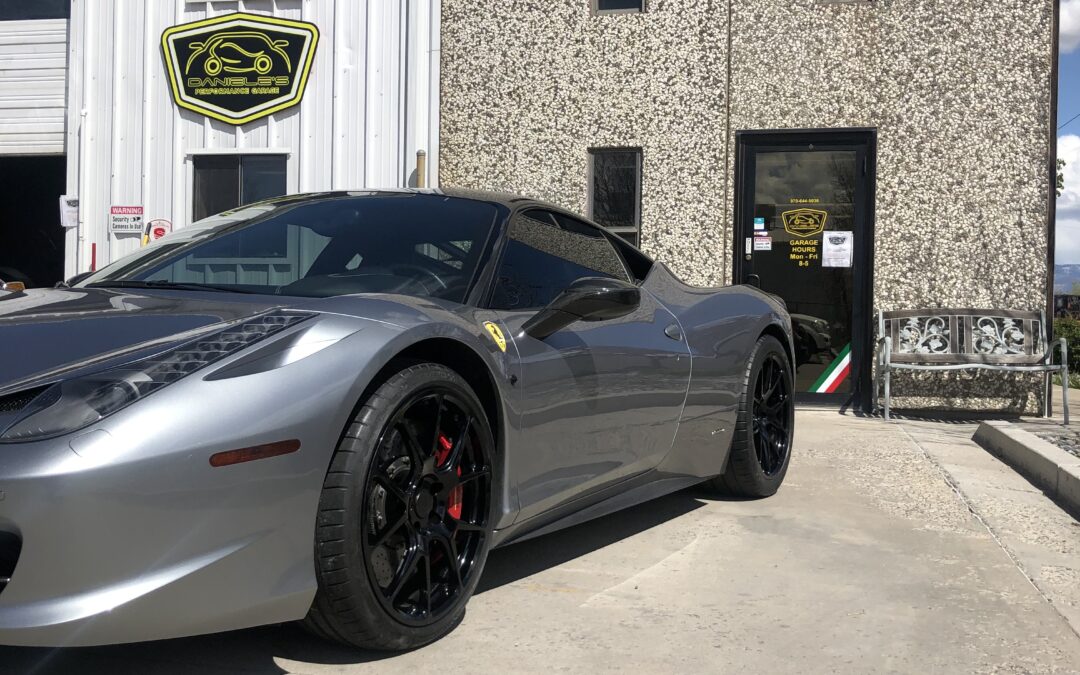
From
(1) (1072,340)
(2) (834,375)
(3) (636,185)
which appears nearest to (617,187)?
(3) (636,185)

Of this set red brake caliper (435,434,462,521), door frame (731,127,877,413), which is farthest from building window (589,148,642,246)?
red brake caliper (435,434,462,521)

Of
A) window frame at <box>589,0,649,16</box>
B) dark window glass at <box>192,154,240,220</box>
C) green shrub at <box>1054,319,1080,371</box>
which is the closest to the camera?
window frame at <box>589,0,649,16</box>

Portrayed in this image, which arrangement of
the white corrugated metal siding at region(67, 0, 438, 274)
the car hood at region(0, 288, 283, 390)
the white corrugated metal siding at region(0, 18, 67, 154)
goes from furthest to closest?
the white corrugated metal siding at region(0, 18, 67, 154) → the white corrugated metal siding at region(67, 0, 438, 274) → the car hood at region(0, 288, 283, 390)

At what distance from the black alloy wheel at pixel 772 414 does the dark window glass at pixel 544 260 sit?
1.05 m

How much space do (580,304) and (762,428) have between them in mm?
2036

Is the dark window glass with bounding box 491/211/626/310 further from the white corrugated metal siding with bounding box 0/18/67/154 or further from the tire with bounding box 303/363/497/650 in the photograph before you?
the white corrugated metal siding with bounding box 0/18/67/154

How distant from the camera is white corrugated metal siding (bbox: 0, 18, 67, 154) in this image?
9.90 meters

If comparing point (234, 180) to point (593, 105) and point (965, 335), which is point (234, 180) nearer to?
point (593, 105)

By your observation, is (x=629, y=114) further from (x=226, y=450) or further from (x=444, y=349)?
(x=226, y=450)

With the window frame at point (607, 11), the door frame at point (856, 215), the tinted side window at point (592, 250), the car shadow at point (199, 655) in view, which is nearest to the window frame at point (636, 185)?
the door frame at point (856, 215)

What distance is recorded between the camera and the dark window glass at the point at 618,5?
8.80 metres

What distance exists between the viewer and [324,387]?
2336mm

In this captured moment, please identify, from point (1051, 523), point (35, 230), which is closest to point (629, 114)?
point (1051, 523)

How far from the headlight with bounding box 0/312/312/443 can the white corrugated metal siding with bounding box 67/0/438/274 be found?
682 cm
